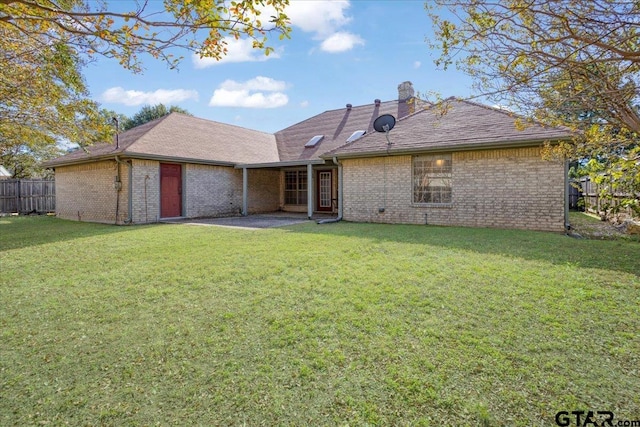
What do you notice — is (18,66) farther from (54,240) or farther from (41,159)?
(41,159)

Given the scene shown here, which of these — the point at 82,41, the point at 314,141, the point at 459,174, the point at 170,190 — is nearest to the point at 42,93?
the point at 82,41

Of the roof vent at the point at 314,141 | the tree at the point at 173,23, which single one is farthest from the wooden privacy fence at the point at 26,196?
the tree at the point at 173,23

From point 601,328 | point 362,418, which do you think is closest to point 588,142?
point 601,328

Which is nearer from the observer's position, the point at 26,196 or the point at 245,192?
the point at 245,192

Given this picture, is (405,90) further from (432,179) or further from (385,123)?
(432,179)

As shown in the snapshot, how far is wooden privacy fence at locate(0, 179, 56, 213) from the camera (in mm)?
18484

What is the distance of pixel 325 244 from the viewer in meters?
7.37

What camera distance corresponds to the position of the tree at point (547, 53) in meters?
3.40

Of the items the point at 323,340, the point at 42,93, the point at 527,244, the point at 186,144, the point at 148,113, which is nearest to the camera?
the point at 323,340

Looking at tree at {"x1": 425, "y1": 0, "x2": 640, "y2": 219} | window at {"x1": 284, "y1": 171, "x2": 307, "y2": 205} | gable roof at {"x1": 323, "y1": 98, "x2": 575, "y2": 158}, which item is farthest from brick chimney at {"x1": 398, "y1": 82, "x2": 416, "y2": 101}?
tree at {"x1": 425, "y1": 0, "x2": 640, "y2": 219}

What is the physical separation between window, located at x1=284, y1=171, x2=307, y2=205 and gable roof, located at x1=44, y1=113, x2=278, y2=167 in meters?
1.36

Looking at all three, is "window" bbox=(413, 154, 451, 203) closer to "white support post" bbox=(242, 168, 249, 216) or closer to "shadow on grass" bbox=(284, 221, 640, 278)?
"shadow on grass" bbox=(284, 221, 640, 278)

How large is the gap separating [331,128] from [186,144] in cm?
697

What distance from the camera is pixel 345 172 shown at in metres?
12.3
